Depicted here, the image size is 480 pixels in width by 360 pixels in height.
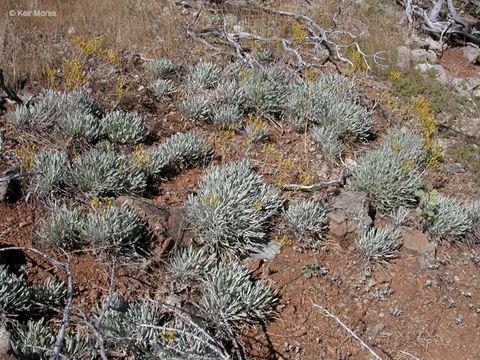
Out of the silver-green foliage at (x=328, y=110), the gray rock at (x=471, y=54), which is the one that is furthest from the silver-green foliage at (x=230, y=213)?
the gray rock at (x=471, y=54)

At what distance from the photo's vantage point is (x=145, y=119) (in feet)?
18.5

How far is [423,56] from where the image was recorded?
7754mm

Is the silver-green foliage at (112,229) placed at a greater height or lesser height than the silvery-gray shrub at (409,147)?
lesser

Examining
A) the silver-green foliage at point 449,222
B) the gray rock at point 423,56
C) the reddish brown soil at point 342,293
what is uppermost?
the gray rock at point 423,56

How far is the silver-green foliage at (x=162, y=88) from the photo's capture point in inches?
236

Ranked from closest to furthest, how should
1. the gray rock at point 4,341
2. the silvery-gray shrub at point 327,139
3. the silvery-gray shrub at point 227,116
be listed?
the gray rock at point 4,341, the silvery-gray shrub at point 327,139, the silvery-gray shrub at point 227,116

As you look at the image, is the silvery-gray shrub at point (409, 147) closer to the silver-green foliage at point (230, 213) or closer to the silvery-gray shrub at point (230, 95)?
the silver-green foliage at point (230, 213)

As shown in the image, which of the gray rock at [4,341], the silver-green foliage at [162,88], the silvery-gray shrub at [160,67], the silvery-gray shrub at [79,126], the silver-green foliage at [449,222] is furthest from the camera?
the silvery-gray shrub at [160,67]

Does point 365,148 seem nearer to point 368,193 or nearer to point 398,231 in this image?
point 368,193

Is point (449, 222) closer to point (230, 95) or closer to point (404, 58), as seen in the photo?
point (230, 95)

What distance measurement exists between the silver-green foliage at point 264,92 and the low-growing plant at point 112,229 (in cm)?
279

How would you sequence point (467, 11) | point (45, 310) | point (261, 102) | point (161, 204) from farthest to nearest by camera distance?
point (467, 11)
point (261, 102)
point (161, 204)
point (45, 310)

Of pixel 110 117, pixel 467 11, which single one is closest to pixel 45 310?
pixel 110 117

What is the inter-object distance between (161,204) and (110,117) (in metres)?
1.47
